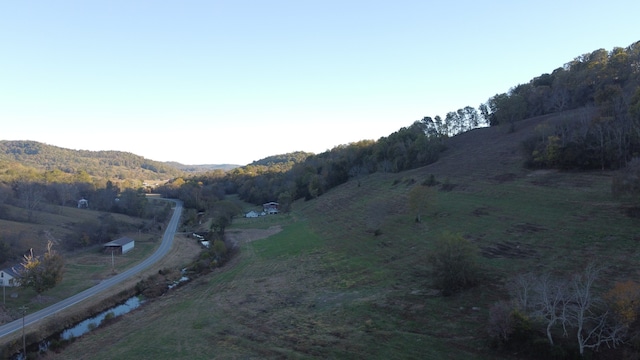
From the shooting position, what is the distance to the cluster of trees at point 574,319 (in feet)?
61.6

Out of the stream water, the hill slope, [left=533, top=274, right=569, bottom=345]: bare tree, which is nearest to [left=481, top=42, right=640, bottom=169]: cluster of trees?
the hill slope

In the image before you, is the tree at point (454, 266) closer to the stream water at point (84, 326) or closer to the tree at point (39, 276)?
the stream water at point (84, 326)

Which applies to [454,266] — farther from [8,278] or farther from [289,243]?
[8,278]

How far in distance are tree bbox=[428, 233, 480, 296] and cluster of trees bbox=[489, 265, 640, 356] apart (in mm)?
5605

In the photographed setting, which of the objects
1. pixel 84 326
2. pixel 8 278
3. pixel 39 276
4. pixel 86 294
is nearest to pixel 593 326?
pixel 84 326

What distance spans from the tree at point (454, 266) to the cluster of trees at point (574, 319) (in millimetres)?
5605

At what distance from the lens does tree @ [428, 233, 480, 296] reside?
28953 mm

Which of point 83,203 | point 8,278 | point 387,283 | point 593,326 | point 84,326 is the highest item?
point 83,203

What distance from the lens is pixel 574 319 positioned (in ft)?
69.5

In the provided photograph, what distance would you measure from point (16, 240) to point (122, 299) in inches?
1159

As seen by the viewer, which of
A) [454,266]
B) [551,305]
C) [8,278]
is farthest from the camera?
[8,278]

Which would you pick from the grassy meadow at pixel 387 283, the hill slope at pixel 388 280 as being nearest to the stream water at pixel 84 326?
the grassy meadow at pixel 387 283

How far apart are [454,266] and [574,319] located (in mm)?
8898

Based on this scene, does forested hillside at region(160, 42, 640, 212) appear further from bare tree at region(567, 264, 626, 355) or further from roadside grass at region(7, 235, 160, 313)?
roadside grass at region(7, 235, 160, 313)
